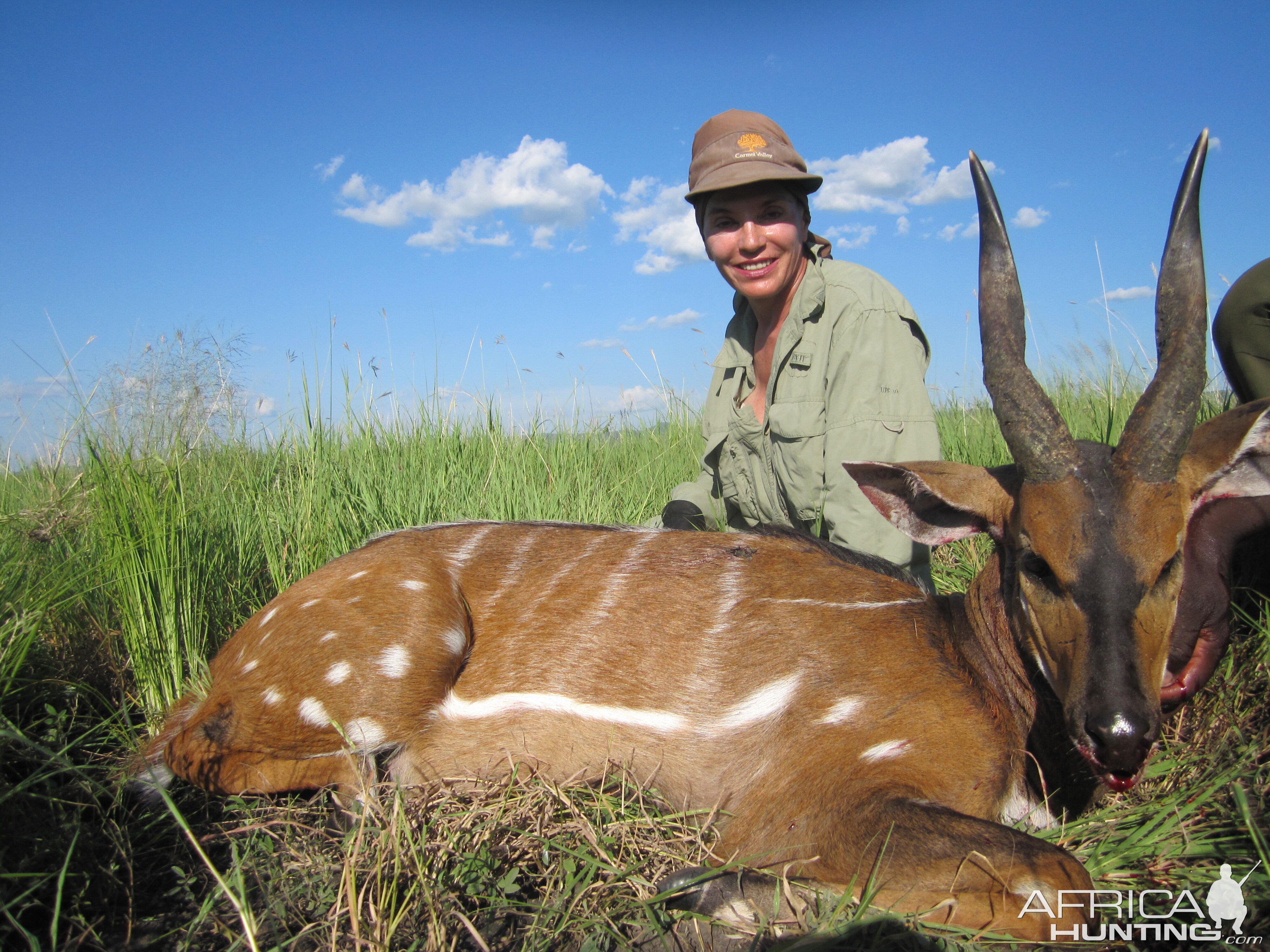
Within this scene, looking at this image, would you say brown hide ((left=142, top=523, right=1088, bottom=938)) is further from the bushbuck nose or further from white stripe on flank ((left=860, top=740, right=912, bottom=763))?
the bushbuck nose

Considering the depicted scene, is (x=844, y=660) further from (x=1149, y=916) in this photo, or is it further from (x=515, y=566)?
(x=515, y=566)

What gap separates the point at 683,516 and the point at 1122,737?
2.62 meters

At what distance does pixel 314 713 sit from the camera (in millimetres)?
2676

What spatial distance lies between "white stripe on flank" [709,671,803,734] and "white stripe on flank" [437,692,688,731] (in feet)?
0.42

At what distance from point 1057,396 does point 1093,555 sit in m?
5.70

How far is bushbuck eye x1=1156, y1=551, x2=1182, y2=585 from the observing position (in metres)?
2.14

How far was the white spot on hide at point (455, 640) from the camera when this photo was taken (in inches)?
108

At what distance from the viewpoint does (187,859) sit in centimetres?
231

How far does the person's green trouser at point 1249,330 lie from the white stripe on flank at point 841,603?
171 cm

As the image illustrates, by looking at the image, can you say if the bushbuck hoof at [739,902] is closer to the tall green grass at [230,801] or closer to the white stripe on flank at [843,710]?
the tall green grass at [230,801]

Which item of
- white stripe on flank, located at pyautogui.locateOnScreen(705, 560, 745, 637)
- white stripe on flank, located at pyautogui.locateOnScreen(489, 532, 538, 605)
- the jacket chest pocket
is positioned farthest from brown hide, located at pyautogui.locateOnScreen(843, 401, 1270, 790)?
white stripe on flank, located at pyautogui.locateOnScreen(489, 532, 538, 605)

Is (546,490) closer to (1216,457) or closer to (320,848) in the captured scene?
(320,848)

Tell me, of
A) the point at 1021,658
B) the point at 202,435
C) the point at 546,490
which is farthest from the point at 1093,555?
the point at 202,435

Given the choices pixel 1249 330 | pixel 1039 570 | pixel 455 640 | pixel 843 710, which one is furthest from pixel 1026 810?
pixel 1249 330
